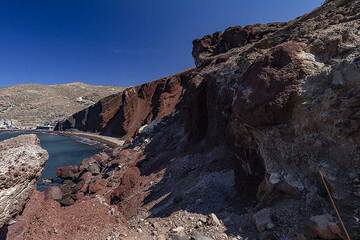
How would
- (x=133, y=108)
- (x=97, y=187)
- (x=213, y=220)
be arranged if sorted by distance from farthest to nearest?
(x=133, y=108), (x=97, y=187), (x=213, y=220)

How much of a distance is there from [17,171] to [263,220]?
273 inches

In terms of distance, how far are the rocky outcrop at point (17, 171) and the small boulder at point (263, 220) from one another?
6448mm

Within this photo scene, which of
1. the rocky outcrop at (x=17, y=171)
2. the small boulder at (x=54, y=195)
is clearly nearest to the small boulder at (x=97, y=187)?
the small boulder at (x=54, y=195)

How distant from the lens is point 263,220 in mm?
9742

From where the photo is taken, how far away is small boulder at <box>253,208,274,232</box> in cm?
952

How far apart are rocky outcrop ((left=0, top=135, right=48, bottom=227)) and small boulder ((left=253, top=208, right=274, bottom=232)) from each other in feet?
21.2

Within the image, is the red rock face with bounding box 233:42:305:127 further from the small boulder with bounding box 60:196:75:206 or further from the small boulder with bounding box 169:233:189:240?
the small boulder with bounding box 60:196:75:206

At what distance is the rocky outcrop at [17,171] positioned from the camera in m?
6.93

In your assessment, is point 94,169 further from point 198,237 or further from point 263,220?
point 263,220

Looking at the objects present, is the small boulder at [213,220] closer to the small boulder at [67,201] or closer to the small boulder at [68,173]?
the small boulder at [67,201]

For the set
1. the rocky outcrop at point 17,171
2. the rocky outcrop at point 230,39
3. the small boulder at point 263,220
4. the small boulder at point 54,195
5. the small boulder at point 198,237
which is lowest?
the small boulder at point 54,195

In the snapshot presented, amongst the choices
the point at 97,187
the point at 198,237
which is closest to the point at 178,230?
the point at 198,237

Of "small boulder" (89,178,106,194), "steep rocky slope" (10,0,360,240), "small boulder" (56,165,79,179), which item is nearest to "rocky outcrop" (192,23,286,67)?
"small boulder" (56,165,79,179)

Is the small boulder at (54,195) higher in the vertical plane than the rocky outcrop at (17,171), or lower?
lower
